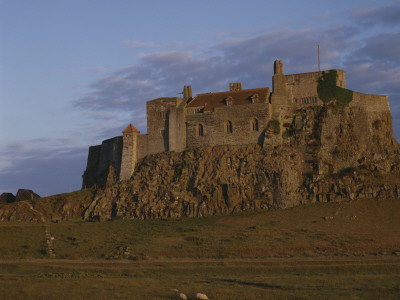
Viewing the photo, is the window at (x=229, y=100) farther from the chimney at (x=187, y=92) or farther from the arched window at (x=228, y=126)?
the chimney at (x=187, y=92)

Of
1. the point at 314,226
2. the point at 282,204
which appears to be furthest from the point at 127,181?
the point at 314,226

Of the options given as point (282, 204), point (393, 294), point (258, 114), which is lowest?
point (393, 294)

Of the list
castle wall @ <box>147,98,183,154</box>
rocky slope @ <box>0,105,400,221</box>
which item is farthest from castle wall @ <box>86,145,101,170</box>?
rocky slope @ <box>0,105,400,221</box>

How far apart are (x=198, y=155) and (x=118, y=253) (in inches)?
922

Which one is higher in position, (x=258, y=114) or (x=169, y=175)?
(x=258, y=114)

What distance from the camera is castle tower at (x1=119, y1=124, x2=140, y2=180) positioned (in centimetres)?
8238

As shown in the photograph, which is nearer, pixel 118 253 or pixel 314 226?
pixel 118 253

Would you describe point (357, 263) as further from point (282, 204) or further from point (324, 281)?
point (282, 204)

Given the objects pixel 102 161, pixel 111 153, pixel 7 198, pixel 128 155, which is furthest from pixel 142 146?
pixel 7 198

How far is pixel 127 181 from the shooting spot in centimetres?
8038

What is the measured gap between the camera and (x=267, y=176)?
73.4 metres

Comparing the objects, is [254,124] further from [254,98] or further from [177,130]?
[177,130]

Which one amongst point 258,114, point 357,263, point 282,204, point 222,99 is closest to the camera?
point 357,263

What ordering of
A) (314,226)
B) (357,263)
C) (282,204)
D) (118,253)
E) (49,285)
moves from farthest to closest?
1. (282,204)
2. (314,226)
3. (118,253)
4. (357,263)
5. (49,285)
